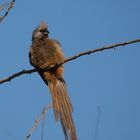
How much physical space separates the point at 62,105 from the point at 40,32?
1316 millimetres

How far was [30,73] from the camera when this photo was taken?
3.62 metres

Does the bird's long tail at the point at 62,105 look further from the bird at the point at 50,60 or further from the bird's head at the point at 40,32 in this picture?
the bird's head at the point at 40,32

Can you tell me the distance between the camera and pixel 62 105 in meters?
4.05

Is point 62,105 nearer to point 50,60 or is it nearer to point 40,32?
point 50,60

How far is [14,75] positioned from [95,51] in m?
0.67

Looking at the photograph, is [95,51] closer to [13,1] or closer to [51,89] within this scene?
[13,1]

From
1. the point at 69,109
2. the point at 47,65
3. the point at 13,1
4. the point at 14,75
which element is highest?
the point at 13,1

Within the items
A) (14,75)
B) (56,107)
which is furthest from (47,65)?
(14,75)

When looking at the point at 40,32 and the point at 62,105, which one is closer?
the point at 62,105

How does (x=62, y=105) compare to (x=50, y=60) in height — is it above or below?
below

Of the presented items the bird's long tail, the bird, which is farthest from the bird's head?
the bird's long tail

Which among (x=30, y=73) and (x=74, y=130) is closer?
(x=74, y=130)

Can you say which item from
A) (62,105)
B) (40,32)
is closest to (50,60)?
(40,32)

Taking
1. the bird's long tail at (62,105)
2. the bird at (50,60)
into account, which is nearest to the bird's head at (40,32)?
the bird at (50,60)
